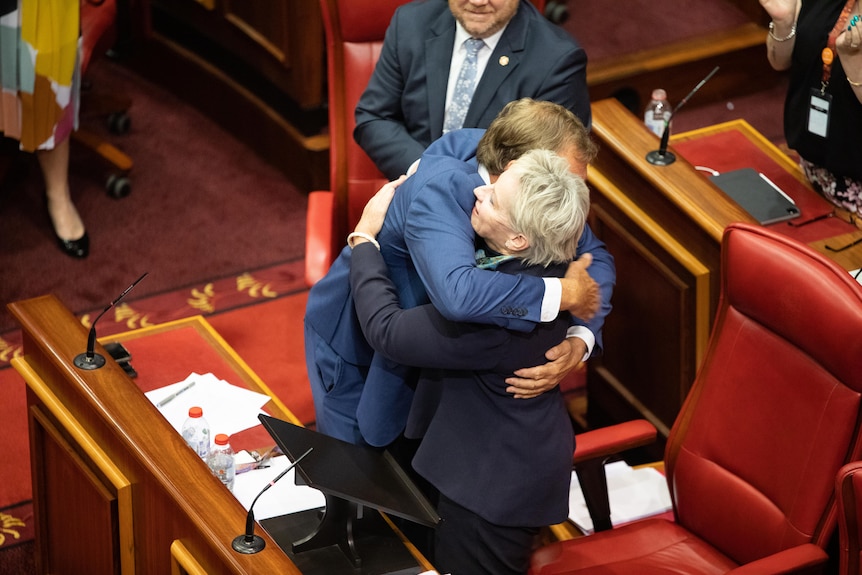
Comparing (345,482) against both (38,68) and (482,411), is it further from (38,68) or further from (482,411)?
(38,68)

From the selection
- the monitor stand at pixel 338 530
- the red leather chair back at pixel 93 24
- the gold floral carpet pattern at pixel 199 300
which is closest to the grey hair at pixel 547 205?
the monitor stand at pixel 338 530

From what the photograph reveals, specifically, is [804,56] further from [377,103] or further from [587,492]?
[587,492]

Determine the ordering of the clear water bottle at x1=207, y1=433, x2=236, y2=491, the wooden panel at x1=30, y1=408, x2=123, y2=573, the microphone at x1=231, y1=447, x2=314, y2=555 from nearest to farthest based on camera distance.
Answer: the microphone at x1=231, y1=447, x2=314, y2=555
the wooden panel at x1=30, y1=408, x2=123, y2=573
the clear water bottle at x1=207, y1=433, x2=236, y2=491

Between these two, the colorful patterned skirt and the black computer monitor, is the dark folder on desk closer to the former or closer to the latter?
the colorful patterned skirt

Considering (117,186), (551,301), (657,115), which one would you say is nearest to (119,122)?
(117,186)

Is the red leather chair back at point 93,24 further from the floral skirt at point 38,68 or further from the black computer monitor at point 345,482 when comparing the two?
the black computer monitor at point 345,482

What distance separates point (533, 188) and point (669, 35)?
3.53 meters

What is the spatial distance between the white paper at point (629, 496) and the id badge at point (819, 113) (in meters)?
0.96

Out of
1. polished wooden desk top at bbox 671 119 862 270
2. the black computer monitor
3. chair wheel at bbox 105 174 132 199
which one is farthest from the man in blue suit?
chair wheel at bbox 105 174 132 199

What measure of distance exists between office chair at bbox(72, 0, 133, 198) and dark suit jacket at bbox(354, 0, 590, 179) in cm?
144

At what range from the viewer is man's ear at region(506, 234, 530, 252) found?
2.20 m

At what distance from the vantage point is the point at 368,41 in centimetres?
350

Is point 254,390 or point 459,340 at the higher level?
point 459,340

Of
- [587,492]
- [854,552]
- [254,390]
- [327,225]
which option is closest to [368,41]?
[327,225]
